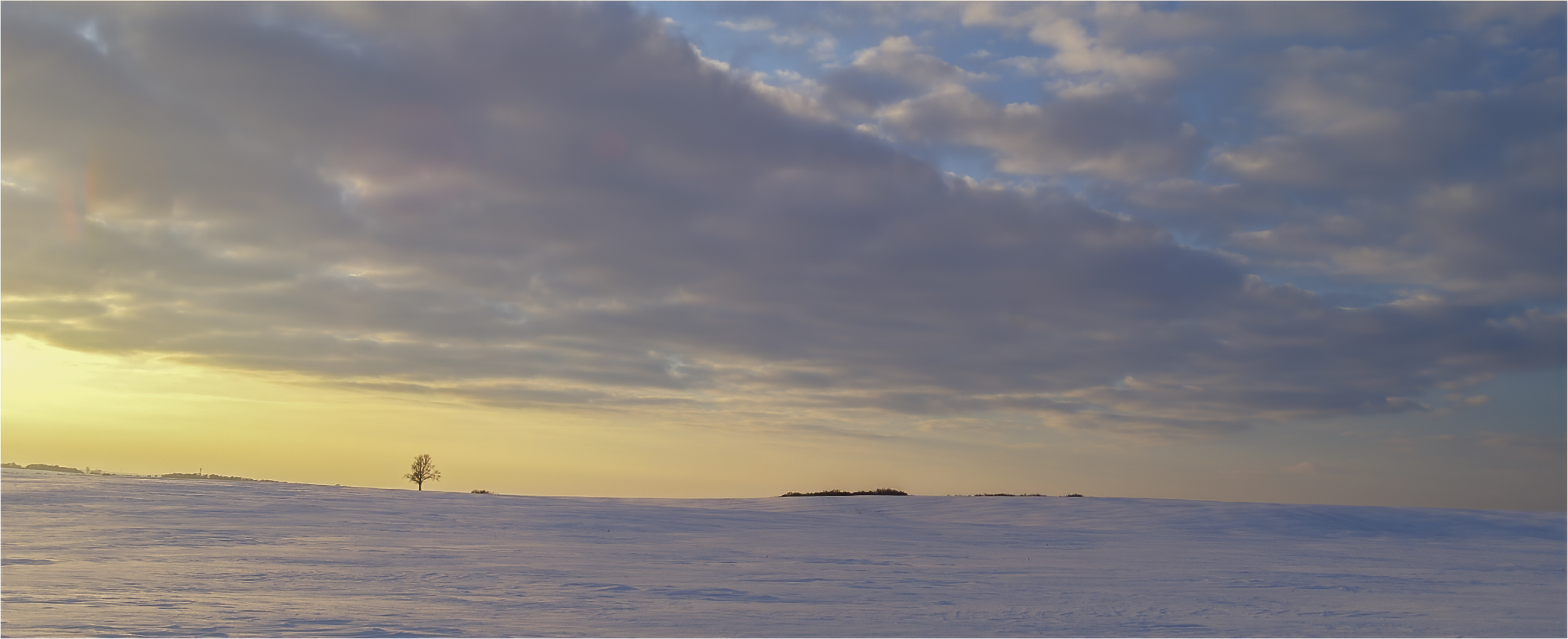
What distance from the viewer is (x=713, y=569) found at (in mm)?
12305

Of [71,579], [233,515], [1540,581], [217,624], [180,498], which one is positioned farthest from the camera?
[180,498]

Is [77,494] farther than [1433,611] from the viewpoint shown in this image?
Yes

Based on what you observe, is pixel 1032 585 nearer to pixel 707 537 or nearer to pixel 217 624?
pixel 707 537

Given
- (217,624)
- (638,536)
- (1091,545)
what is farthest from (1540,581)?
(217,624)

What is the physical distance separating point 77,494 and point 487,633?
1414 centimetres

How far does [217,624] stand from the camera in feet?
24.0

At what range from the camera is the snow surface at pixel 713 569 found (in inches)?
327

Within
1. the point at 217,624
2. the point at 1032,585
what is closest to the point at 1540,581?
the point at 1032,585

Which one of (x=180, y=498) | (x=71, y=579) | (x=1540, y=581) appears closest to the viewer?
(x=71, y=579)

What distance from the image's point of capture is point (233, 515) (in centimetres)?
1609

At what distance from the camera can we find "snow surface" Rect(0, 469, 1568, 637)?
830 cm

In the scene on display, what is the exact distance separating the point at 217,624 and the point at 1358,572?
1444cm

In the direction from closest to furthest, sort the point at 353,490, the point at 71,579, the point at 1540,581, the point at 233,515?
the point at 71,579, the point at 1540,581, the point at 233,515, the point at 353,490

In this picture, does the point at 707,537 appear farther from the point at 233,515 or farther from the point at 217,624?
the point at 217,624
